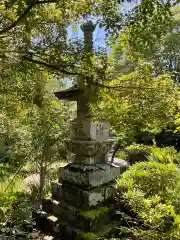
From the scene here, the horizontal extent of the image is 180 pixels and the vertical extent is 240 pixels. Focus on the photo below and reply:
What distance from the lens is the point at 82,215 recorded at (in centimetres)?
299

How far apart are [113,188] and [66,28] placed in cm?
246

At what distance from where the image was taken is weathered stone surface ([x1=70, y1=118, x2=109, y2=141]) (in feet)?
10.7

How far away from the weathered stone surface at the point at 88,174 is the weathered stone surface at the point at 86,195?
0.08 metres

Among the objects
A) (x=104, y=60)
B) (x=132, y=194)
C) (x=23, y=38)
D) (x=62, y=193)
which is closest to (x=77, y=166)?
(x=62, y=193)

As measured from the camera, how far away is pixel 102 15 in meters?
2.50

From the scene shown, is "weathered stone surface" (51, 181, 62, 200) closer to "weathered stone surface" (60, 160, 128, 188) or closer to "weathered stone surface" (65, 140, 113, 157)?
"weathered stone surface" (60, 160, 128, 188)

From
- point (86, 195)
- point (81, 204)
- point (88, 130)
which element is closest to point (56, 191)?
point (81, 204)

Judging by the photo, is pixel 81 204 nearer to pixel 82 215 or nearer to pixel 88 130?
pixel 82 215

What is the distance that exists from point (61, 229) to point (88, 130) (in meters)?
1.42

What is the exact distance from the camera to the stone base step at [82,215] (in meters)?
2.98

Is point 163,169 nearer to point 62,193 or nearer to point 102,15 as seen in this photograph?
point 62,193

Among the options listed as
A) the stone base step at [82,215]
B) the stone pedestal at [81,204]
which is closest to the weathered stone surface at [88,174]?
the stone pedestal at [81,204]

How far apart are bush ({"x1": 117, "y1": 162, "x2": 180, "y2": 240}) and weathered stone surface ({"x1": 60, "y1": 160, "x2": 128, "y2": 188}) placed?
344 millimetres

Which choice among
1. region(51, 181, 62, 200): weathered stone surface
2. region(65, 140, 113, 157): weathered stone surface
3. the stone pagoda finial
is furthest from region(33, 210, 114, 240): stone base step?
the stone pagoda finial
